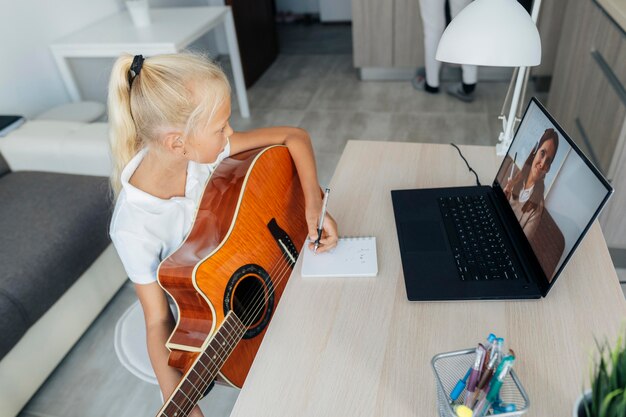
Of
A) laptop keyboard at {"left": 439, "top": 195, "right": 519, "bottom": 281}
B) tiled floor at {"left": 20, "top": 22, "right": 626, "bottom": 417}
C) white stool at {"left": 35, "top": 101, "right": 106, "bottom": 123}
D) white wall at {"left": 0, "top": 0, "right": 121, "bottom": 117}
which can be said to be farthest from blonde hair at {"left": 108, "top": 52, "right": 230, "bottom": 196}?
white wall at {"left": 0, "top": 0, "right": 121, "bottom": 117}

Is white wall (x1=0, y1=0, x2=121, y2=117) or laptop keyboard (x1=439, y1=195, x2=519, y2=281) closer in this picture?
laptop keyboard (x1=439, y1=195, x2=519, y2=281)

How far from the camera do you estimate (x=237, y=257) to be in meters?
0.93

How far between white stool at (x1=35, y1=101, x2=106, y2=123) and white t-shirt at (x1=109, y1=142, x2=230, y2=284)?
52.6 inches

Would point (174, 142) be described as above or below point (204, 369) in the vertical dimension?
above

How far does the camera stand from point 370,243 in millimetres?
954

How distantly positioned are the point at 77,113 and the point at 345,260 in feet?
5.83

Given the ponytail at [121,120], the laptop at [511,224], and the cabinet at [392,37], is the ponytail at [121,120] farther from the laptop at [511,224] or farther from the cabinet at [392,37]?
the cabinet at [392,37]

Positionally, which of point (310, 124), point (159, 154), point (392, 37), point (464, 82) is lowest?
point (310, 124)

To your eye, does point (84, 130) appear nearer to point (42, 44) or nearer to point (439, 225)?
point (42, 44)

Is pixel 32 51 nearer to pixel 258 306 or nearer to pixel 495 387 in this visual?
pixel 258 306

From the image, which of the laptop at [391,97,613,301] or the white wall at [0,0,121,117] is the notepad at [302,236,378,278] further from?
the white wall at [0,0,121,117]

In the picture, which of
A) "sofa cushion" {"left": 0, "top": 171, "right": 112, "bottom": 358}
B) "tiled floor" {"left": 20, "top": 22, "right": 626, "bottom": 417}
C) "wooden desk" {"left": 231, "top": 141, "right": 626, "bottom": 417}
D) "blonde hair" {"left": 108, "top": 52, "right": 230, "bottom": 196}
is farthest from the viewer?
"tiled floor" {"left": 20, "top": 22, "right": 626, "bottom": 417}

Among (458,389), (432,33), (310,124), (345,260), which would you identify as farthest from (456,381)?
(432,33)

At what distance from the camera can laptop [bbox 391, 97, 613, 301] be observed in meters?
0.74
